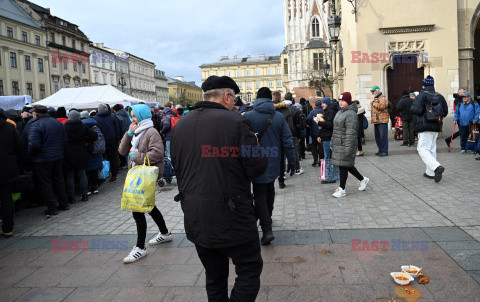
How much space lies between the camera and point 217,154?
2.40 meters

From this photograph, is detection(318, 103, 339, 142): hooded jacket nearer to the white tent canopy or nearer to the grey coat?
the grey coat

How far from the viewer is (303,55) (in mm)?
56219

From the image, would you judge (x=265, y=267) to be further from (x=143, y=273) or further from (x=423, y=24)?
(x=423, y=24)

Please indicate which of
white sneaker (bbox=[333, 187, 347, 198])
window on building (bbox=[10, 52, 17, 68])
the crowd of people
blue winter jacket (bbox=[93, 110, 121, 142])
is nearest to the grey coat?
the crowd of people

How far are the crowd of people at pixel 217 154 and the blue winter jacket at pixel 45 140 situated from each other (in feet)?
0.06

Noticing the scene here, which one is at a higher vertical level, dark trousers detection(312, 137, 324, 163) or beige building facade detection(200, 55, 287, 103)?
beige building facade detection(200, 55, 287, 103)

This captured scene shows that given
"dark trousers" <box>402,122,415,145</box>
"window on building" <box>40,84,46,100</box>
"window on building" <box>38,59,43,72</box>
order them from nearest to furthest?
"dark trousers" <box>402,122,415,145</box>, "window on building" <box>40,84,46,100</box>, "window on building" <box>38,59,43,72</box>

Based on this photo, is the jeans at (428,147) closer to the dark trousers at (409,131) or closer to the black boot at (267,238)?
the black boot at (267,238)

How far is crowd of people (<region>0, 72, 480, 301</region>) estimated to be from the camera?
7.97 feet

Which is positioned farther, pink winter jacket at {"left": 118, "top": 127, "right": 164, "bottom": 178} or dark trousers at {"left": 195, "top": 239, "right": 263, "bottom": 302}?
pink winter jacket at {"left": 118, "top": 127, "right": 164, "bottom": 178}

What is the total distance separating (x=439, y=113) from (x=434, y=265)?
15.0 feet

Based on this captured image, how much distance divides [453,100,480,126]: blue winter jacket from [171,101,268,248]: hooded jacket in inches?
389

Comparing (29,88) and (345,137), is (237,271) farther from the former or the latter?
(29,88)

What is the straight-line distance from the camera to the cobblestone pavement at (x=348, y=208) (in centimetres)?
527
